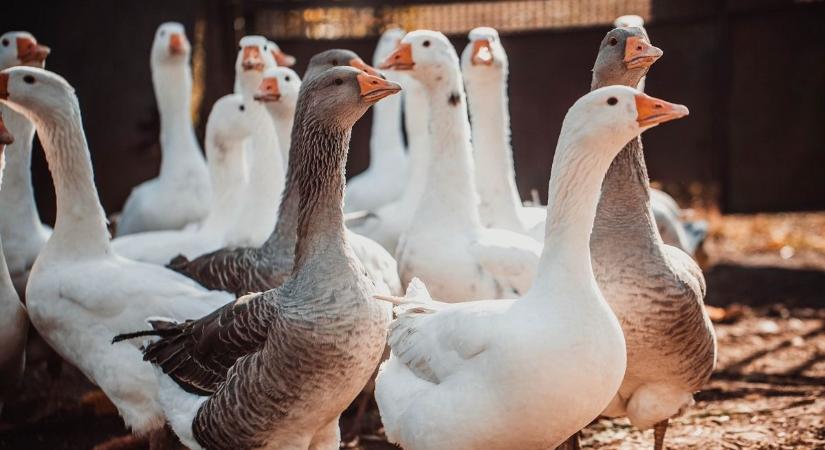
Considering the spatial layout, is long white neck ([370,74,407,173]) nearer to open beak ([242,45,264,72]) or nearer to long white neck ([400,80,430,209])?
long white neck ([400,80,430,209])

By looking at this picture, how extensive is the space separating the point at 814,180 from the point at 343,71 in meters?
7.66

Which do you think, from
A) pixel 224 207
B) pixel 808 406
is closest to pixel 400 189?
pixel 224 207

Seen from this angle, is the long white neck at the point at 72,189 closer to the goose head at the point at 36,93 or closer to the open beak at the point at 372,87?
the goose head at the point at 36,93

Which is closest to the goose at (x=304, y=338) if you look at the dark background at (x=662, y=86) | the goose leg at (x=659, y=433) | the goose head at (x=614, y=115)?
the goose head at (x=614, y=115)

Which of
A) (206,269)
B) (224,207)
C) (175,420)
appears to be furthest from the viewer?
(224,207)

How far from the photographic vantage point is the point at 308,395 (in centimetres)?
440

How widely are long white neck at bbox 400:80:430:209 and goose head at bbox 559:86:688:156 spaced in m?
2.94

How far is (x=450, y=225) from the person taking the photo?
5.75 m

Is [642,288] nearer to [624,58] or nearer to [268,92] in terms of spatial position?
[624,58]

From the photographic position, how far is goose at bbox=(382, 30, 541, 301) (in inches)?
217

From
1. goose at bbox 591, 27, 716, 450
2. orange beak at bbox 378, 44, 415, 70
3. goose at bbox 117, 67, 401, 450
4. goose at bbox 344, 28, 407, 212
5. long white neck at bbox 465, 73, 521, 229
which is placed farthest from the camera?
goose at bbox 344, 28, 407, 212

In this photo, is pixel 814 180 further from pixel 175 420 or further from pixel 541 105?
pixel 175 420

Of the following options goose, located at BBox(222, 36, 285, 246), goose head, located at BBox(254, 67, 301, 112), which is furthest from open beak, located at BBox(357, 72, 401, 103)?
goose, located at BBox(222, 36, 285, 246)

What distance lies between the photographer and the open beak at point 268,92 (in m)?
6.19
